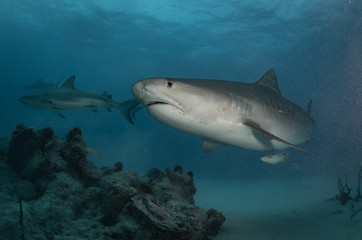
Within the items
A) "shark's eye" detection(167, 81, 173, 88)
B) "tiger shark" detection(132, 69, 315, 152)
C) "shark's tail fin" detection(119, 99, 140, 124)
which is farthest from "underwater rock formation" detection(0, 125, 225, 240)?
"shark's tail fin" detection(119, 99, 140, 124)

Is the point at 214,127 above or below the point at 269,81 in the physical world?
below

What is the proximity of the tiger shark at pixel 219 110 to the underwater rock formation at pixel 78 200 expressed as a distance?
4.12 feet

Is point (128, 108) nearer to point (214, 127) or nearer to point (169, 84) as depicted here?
point (214, 127)

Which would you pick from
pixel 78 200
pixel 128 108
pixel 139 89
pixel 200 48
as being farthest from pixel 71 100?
pixel 200 48

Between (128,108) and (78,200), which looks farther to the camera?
(128,108)

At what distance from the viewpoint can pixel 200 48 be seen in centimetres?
4131

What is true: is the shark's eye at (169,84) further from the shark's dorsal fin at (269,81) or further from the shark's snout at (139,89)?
the shark's dorsal fin at (269,81)

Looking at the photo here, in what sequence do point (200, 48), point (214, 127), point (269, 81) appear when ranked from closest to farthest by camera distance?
point (214, 127), point (269, 81), point (200, 48)

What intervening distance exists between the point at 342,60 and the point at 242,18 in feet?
85.1

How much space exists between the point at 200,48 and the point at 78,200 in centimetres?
4059

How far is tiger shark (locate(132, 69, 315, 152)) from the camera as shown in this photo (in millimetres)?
2834

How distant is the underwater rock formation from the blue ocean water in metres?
8.89

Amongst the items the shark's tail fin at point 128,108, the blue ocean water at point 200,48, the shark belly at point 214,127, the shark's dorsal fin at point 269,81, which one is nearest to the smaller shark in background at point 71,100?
the shark's tail fin at point 128,108

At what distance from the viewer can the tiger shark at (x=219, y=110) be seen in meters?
2.83
